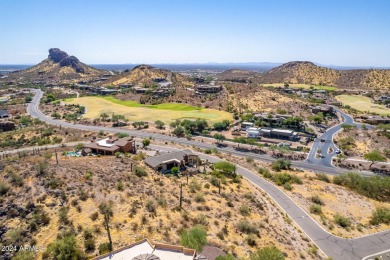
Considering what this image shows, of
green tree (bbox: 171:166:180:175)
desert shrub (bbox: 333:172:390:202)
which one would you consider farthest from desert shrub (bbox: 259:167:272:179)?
green tree (bbox: 171:166:180:175)

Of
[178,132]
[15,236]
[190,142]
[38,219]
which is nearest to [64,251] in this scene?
[15,236]

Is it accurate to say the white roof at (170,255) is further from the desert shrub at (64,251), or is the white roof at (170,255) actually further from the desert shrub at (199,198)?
the desert shrub at (199,198)

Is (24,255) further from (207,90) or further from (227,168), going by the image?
(207,90)

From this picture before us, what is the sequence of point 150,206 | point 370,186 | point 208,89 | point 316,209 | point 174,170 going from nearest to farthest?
point 150,206 < point 316,209 < point 174,170 < point 370,186 < point 208,89

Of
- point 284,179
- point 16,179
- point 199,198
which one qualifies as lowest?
point 284,179

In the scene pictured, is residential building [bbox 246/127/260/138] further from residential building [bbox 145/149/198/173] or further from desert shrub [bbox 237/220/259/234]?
desert shrub [bbox 237/220/259/234]
